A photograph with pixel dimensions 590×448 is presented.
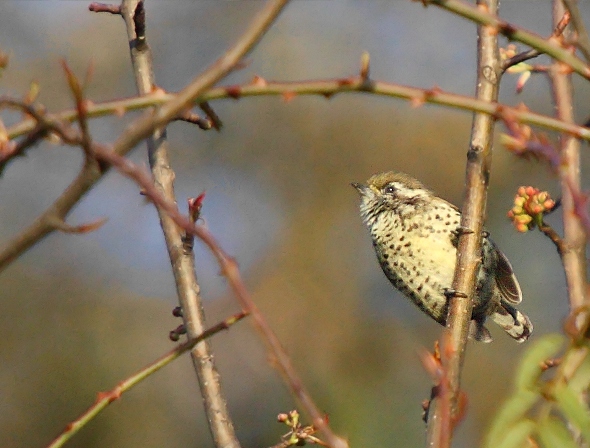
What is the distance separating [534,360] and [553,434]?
0.12m

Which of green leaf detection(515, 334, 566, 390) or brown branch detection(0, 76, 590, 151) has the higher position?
brown branch detection(0, 76, 590, 151)

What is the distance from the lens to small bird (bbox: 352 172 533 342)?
4.38m

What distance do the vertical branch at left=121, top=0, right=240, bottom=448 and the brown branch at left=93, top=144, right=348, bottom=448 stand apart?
43.3 inches

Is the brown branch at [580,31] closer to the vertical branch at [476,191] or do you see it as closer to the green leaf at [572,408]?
the green leaf at [572,408]

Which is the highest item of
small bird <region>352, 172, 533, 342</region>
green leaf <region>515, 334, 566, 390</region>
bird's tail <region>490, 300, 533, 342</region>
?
small bird <region>352, 172, 533, 342</region>

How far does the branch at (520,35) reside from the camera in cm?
135

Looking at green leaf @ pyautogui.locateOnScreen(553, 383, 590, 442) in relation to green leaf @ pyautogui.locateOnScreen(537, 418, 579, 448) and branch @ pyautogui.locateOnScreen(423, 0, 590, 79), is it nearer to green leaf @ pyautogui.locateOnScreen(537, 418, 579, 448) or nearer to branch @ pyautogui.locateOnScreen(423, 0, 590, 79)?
green leaf @ pyautogui.locateOnScreen(537, 418, 579, 448)

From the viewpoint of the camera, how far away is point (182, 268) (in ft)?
8.59

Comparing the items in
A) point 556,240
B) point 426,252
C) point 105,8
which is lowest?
point 556,240

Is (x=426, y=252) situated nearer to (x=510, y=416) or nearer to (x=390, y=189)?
(x=390, y=189)

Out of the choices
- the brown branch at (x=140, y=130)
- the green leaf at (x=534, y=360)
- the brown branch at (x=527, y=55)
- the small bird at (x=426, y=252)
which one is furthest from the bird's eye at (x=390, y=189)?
the brown branch at (x=140, y=130)

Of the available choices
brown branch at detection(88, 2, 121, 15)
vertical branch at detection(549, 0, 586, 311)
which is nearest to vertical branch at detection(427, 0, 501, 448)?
vertical branch at detection(549, 0, 586, 311)

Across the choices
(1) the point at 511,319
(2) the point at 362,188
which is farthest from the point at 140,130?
(1) the point at 511,319

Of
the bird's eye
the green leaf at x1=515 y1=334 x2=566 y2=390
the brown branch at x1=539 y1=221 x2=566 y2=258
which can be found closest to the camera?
the green leaf at x1=515 y1=334 x2=566 y2=390
